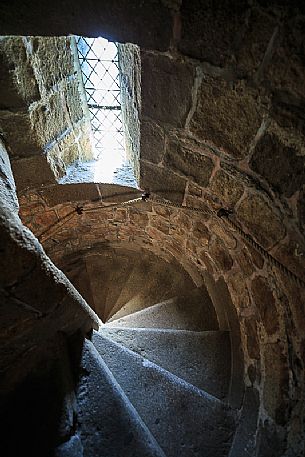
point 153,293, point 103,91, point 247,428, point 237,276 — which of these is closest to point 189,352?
point 247,428

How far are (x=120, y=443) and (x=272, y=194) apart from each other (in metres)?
1.55

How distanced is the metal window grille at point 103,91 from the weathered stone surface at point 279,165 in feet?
4.66

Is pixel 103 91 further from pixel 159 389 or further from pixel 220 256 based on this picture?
pixel 159 389

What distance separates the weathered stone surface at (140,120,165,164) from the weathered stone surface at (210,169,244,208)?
40cm

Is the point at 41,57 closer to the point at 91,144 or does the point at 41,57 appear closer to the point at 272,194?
the point at 91,144

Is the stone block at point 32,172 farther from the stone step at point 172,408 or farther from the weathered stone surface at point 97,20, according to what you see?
the stone step at point 172,408

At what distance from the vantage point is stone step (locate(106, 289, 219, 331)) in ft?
10.4

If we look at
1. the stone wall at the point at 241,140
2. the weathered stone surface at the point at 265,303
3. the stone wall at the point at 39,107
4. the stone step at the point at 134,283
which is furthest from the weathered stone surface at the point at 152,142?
the stone step at the point at 134,283

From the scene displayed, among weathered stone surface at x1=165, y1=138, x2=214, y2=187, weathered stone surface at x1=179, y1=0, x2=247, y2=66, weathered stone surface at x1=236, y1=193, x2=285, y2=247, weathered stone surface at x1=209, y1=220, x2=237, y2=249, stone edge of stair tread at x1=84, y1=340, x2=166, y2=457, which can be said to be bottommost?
stone edge of stair tread at x1=84, y1=340, x2=166, y2=457

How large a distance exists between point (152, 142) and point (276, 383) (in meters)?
1.78

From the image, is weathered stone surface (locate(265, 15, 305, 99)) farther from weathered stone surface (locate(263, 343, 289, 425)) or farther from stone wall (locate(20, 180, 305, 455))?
weathered stone surface (locate(263, 343, 289, 425))

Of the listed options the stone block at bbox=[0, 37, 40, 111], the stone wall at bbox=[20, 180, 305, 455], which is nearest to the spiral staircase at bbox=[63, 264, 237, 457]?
the stone wall at bbox=[20, 180, 305, 455]

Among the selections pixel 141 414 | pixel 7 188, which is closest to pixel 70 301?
pixel 7 188

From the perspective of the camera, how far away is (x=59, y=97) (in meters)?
1.94
